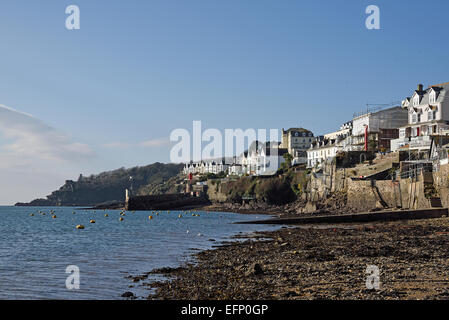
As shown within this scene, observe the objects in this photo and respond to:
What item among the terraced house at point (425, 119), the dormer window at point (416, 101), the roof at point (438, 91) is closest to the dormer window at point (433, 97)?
the terraced house at point (425, 119)

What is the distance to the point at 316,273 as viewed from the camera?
56.4 feet

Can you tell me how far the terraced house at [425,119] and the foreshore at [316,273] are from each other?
40.0 metres

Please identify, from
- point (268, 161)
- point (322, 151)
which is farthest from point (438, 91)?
point (268, 161)

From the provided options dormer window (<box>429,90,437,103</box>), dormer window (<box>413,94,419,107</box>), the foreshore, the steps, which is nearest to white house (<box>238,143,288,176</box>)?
dormer window (<box>413,94,419,107</box>)

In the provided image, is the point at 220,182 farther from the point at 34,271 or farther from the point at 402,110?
the point at 34,271

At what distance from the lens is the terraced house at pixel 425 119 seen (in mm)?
64375

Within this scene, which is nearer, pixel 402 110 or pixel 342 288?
pixel 342 288

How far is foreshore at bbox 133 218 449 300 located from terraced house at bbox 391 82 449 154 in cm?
4000

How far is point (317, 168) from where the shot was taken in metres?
94.3

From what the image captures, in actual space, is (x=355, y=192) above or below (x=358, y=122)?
below

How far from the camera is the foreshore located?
1370 cm

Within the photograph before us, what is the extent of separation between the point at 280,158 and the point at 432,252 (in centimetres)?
11550
